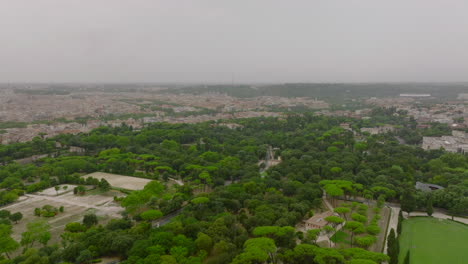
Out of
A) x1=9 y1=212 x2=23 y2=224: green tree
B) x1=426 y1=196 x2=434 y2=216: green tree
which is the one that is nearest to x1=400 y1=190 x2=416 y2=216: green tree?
x1=426 y1=196 x2=434 y2=216: green tree

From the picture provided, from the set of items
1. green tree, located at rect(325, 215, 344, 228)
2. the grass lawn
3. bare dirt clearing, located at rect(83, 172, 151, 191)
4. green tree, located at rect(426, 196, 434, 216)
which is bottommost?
the grass lawn

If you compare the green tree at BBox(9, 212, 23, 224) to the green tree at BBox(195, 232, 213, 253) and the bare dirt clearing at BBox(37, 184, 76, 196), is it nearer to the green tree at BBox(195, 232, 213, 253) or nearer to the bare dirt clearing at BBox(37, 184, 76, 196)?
the bare dirt clearing at BBox(37, 184, 76, 196)

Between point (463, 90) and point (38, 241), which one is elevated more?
point (463, 90)

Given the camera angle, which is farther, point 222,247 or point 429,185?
point 429,185

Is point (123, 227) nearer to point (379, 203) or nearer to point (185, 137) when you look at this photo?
point (379, 203)

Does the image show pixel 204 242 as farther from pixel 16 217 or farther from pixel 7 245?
pixel 16 217

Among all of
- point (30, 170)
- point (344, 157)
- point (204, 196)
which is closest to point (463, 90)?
point (344, 157)
